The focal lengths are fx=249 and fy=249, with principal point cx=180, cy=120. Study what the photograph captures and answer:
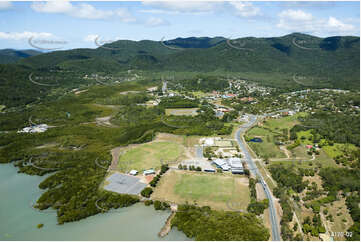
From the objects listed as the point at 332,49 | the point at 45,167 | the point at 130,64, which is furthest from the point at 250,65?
the point at 45,167

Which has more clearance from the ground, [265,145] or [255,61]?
[255,61]

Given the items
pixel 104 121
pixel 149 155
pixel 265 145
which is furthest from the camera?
pixel 104 121

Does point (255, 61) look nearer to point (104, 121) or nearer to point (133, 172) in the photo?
point (104, 121)

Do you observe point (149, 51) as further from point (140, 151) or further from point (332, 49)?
point (140, 151)

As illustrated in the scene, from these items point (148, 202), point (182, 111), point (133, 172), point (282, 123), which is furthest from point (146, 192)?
point (182, 111)

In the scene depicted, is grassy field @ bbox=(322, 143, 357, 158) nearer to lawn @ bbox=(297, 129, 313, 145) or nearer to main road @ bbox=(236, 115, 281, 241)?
lawn @ bbox=(297, 129, 313, 145)

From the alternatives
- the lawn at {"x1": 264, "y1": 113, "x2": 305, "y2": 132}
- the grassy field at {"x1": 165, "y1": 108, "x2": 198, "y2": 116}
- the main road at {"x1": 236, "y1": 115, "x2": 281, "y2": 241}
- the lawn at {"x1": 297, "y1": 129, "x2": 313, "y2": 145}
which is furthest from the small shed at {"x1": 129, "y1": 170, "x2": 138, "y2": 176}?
the grassy field at {"x1": 165, "y1": 108, "x2": 198, "y2": 116}
